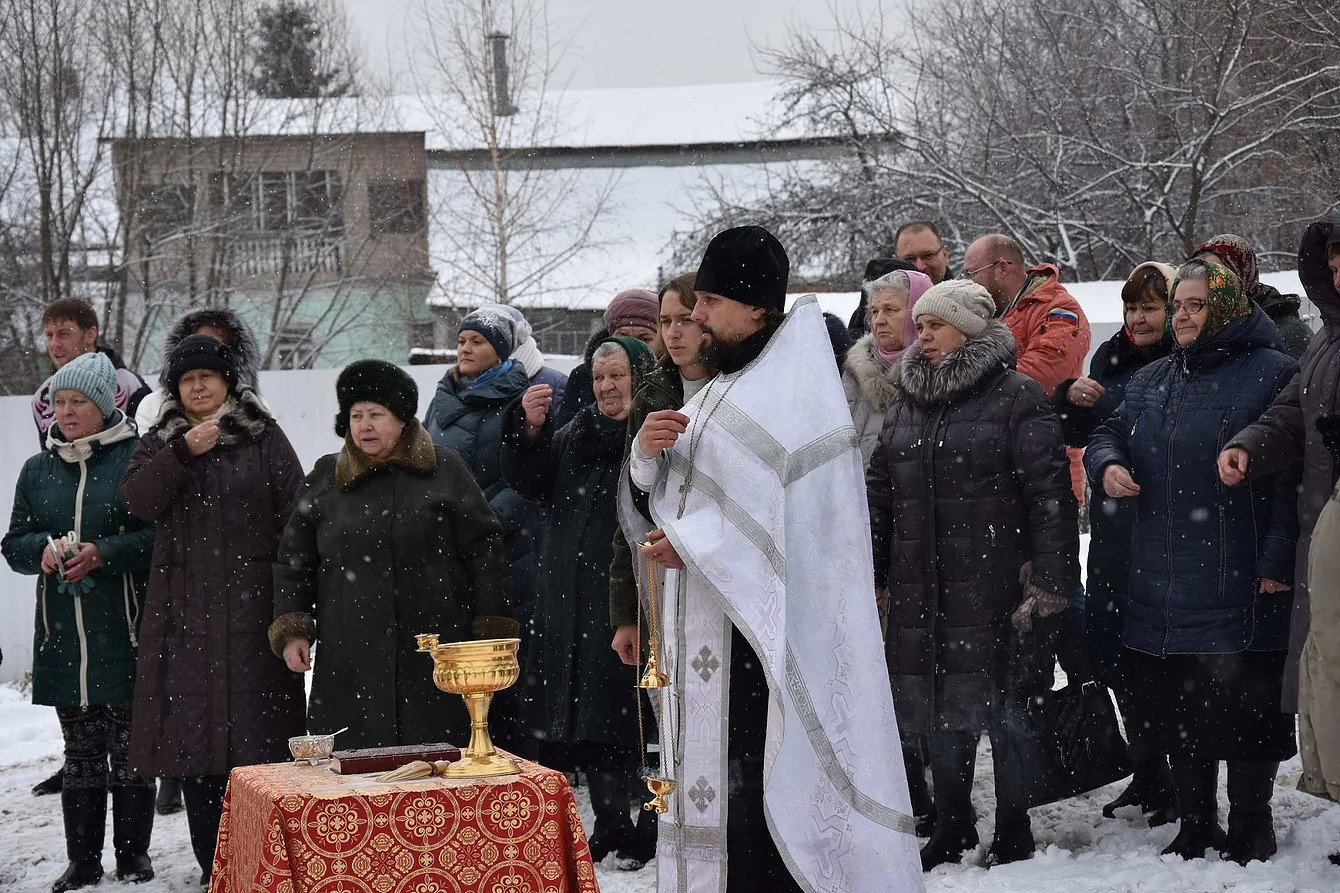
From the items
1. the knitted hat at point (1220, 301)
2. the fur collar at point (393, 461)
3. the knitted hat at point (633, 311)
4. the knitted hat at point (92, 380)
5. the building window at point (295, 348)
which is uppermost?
the building window at point (295, 348)

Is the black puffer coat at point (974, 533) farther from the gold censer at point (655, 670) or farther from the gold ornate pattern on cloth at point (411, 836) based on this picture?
the gold ornate pattern on cloth at point (411, 836)

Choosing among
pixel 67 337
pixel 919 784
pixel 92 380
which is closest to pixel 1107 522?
pixel 919 784

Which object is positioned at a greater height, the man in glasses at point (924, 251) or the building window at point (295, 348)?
the building window at point (295, 348)

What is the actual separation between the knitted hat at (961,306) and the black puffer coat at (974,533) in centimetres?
7

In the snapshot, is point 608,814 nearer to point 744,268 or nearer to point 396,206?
point 744,268

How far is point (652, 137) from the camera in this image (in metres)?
30.8

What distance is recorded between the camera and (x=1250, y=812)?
18.2ft

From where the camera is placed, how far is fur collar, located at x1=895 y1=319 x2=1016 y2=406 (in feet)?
19.1

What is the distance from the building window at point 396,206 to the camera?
21.9m

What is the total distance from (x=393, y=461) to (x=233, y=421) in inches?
35.1

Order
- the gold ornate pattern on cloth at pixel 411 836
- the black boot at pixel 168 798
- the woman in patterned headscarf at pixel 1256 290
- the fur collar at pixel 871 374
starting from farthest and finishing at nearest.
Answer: the black boot at pixel 168 798 → the fur collar at pixel 871 374 → the woman in patterned headscarf at pixel 1256 290 → the gold ornate pattern on cloth at pixel 411 836

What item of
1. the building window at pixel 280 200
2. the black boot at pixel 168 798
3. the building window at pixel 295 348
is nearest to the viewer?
the black boot at pixel 168 798

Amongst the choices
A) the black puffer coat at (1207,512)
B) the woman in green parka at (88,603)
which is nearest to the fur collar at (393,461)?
the woman in green parka at (88,603)

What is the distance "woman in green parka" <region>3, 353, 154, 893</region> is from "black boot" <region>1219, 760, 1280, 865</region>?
4140 millimetres
